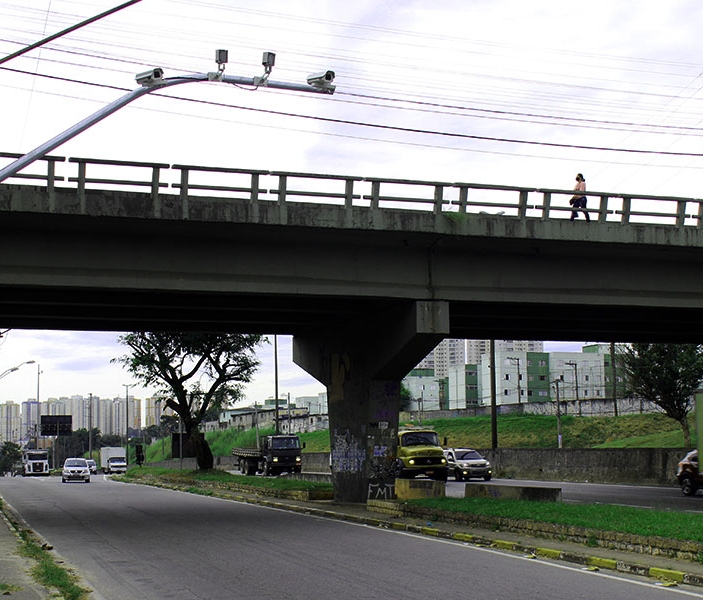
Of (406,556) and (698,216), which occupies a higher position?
(698,216)

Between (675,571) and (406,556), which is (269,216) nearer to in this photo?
(406,556)

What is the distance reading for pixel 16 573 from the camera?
13.4 meters

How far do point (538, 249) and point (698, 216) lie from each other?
15.9 ft

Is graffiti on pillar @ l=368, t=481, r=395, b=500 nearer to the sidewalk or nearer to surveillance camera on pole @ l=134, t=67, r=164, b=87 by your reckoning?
the sidewalk

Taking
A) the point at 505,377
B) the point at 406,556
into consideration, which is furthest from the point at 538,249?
the point at 505,377

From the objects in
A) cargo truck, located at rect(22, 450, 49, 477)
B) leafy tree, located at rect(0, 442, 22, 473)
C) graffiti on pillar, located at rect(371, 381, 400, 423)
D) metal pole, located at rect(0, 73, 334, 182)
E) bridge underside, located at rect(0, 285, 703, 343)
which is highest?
metal pole, located at rect(0, 73, 334, 182)

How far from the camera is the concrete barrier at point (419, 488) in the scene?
2438 cm

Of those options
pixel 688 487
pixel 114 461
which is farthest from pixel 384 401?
pixel 114 461

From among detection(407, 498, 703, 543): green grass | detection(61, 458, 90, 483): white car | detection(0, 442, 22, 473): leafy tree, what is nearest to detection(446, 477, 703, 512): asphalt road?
detection(407, 498, 703, 543): green grass

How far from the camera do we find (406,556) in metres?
15.3

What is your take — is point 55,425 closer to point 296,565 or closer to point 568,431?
point 568,431

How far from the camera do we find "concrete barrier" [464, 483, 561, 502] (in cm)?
2133

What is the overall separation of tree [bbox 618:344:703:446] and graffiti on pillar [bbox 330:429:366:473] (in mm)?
27122

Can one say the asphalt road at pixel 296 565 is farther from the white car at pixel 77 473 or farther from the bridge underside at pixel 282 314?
the white car at pixel 77 473
